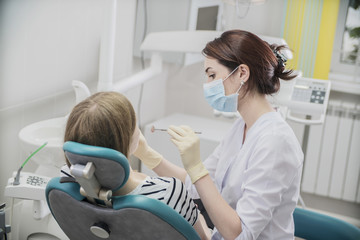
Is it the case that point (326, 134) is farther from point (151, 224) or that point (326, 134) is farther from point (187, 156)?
point (151, 224)

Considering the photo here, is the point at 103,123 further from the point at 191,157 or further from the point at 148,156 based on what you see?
the point at 148,156

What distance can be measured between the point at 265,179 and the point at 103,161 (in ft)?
1.75

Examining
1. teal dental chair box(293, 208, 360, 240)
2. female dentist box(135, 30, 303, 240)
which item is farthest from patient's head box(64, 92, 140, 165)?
teal dental chair box(293, 208, 360, 240)

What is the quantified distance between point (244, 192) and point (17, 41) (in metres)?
1.22

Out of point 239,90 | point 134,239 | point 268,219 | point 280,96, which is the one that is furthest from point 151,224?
point 280,96

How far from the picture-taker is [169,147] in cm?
256

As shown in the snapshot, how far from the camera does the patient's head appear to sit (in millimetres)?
1047

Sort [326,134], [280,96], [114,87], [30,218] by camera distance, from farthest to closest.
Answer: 1. [326,134]
2. [280,96]
3. [114,87]
4. [30,218]

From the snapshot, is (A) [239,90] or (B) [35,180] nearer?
(A) [239,90]

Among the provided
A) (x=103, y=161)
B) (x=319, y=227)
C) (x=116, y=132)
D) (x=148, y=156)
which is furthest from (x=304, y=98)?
(x=103, y=161)

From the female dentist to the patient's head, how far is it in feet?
0.79

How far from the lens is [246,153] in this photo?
137 centimetres

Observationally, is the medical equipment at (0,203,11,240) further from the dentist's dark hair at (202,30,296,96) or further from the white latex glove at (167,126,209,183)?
the dentist's dark hair at (202,30,296,96)

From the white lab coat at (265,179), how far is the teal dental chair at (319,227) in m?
0.44
